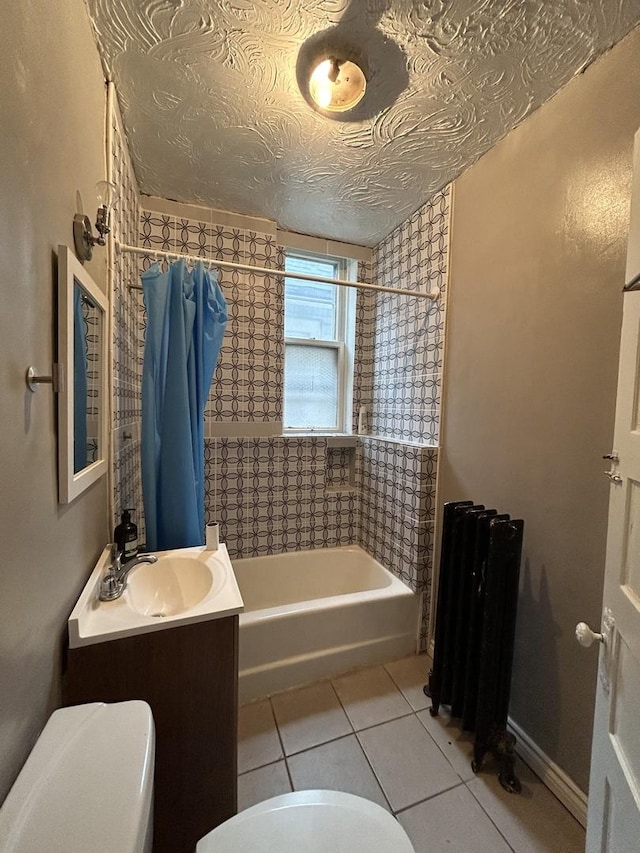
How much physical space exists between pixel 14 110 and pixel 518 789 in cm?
230

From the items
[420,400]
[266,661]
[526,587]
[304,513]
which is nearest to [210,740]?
[266,661]

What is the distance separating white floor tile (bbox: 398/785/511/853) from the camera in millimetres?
1078

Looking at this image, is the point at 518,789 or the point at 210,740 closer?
the point at 210,740

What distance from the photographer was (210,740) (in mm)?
1025

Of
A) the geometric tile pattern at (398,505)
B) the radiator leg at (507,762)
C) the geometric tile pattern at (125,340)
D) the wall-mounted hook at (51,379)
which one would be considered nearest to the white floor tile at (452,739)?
the radiator leg at (507,762)

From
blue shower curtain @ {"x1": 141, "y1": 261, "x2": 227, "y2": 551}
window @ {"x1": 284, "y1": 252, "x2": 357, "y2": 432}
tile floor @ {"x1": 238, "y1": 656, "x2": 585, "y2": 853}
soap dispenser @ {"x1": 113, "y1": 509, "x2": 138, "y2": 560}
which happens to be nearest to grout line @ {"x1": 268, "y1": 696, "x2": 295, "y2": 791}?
tile floor @ {"x1": 238, "y1": 656, "x2": 585, "y2": 853}

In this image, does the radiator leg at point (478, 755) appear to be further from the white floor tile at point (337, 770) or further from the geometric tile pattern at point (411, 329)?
the geometric tile pattern at point (411, 329)

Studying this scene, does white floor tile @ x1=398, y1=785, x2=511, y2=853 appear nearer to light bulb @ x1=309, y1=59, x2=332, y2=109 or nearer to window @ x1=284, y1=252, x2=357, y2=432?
window @ x1=284, y1=252, x2=357, y2=432

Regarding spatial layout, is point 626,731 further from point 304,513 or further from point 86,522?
point 304,513

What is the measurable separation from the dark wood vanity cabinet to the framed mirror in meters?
0.49

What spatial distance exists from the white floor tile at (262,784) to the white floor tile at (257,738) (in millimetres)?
28

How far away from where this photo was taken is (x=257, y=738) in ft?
4.70

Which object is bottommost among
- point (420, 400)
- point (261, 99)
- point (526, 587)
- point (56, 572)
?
point (526, 587)

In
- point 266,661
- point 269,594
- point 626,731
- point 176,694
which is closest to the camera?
point 626,731
